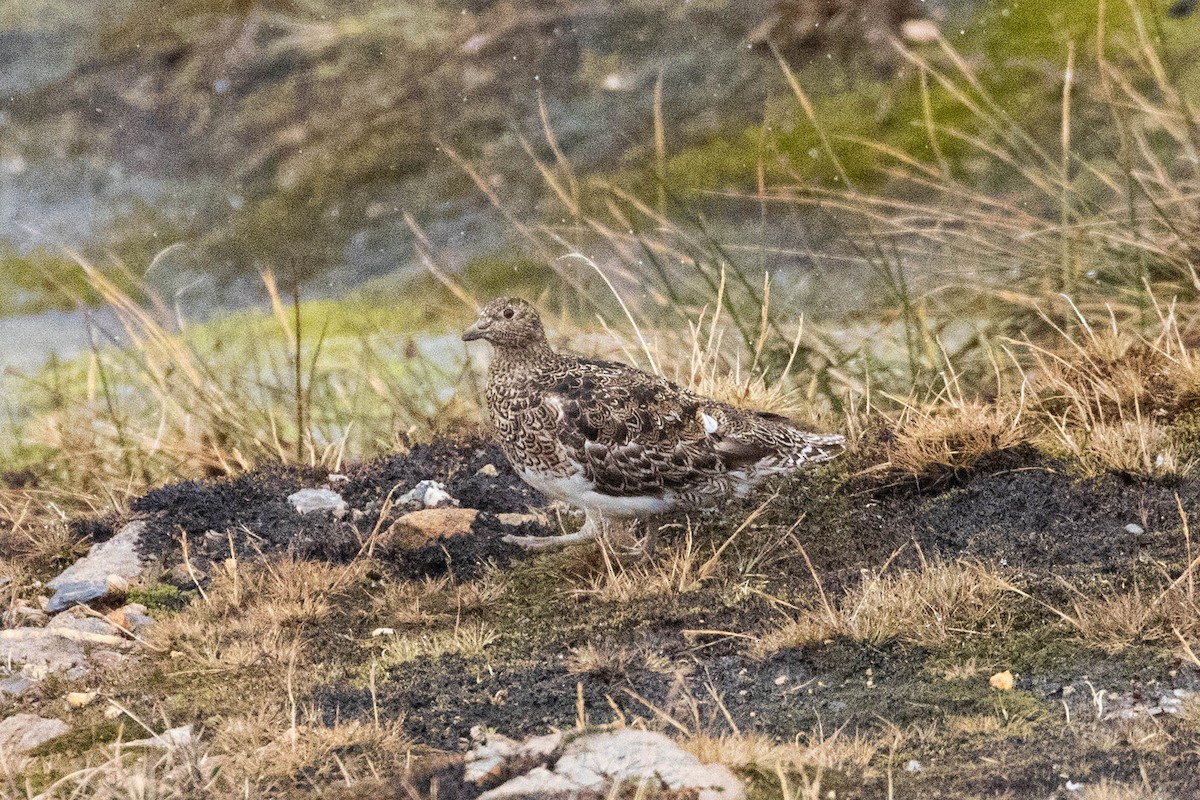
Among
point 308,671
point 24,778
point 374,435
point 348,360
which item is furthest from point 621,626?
point 348,360

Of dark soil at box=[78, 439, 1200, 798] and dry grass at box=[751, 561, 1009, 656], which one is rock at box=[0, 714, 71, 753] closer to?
dark soil at box=[78, 439, 1200, 798]

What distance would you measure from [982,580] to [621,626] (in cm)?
131

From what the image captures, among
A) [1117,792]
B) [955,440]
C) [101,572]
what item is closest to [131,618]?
[101,572]

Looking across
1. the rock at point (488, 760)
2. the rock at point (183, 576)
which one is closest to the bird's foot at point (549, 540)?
the rock at point (183, 576)

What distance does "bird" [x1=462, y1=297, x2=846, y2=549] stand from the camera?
523cm

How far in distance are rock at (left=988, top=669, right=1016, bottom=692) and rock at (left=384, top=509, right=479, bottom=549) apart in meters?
Result: 2.35

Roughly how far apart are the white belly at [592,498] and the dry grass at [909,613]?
815mm

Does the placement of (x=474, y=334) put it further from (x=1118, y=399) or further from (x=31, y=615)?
(x=1118, y=399)

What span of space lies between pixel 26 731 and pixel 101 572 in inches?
48.5

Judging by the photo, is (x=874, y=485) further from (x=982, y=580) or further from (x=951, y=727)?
(x=951, y=727)

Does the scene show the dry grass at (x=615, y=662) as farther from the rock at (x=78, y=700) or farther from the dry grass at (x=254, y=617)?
the rock at (x=78, y=700)

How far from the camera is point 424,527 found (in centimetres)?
573

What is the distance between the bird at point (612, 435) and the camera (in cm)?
523

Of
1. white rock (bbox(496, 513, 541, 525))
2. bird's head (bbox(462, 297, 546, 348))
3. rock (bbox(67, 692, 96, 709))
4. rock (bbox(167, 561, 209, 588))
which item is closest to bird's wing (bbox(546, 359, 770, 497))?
bird's head (bbox(462, 297, 546, 348))
